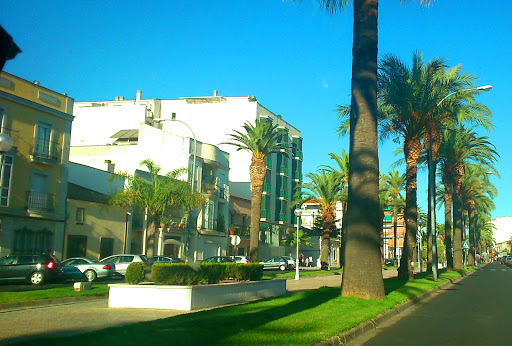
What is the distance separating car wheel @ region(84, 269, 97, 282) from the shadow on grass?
18.4 meters

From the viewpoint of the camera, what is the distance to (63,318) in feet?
44.2

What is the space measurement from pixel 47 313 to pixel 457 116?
83.9 ft

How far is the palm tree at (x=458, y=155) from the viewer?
142ft

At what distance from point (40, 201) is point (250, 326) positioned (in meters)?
27.1

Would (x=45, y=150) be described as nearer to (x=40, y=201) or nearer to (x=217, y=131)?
(x=40, y=201)

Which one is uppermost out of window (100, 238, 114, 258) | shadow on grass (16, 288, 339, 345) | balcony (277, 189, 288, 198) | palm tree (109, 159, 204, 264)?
balcony (277, 189, 288, 198)

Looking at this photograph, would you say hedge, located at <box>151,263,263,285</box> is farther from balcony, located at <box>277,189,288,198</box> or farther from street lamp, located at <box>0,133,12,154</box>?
balcony, located at <box>277,189,288,198</box>

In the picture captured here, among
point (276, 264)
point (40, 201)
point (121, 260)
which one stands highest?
point (40, 201)

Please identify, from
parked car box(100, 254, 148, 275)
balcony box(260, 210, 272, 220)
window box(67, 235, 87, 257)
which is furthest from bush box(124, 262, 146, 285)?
balcony box(260, 210, 272, 220)

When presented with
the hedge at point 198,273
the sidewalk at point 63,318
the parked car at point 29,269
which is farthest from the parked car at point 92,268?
the hedge at point 198,273

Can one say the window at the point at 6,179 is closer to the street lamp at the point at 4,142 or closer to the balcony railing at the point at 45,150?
the balcony railing at the point at 45,150

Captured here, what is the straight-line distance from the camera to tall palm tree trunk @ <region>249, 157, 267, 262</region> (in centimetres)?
3659

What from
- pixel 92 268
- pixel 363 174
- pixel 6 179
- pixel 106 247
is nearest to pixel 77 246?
pixel 106 247

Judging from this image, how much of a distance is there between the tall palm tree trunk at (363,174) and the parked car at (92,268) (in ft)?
58.7
